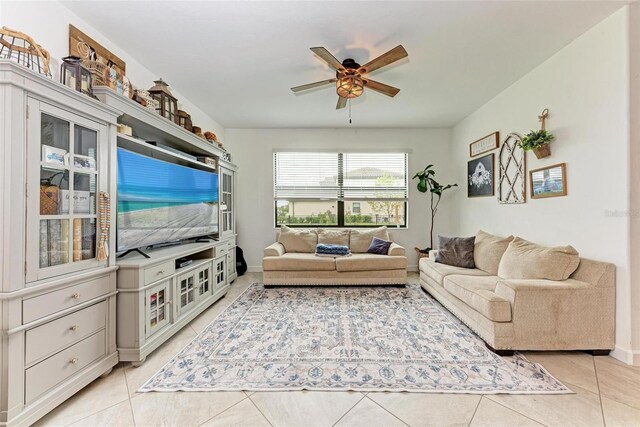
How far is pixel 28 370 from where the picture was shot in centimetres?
143

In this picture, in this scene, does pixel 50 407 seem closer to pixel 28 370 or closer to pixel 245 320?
pixel 28 370

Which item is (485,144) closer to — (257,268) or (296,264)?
(296,264)

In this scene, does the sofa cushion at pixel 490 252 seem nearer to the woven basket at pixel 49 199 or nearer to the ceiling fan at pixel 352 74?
the ceiling fan at pixel 352 74

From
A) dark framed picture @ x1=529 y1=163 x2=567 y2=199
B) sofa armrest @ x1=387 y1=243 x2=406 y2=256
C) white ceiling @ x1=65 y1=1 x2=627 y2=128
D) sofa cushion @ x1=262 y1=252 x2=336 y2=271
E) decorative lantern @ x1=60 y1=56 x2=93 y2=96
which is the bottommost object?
sofa cushion @ x1=262 y1=252 x2=336 y2=271

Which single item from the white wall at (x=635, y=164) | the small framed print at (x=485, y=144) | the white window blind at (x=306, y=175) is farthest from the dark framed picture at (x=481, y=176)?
the white window blind at (x=306, y=175)

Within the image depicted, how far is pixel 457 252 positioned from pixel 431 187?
173 centimetres

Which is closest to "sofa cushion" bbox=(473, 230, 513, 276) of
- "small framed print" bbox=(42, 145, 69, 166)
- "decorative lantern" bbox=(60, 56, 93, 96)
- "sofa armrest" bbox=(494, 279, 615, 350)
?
"sofa armrest" bbox=(494, 279, 615, 350)

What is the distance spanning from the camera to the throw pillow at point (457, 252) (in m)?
3.39

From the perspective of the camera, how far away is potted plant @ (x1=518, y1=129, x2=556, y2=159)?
268 centimetres

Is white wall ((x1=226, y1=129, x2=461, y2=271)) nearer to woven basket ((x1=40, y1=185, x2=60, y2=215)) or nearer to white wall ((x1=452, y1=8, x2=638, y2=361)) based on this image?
white wall ((x1=452, y1=8, x2=638, y2=361))

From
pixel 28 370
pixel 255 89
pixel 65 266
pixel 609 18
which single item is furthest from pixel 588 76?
pixel 28 370

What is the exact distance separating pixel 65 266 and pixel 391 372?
7.49 feet

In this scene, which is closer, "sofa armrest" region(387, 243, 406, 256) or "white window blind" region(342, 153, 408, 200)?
"sofa armrest" region(387, 243, 406, 256)

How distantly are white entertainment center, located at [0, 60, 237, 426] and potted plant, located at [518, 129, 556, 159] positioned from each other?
3.76 m
